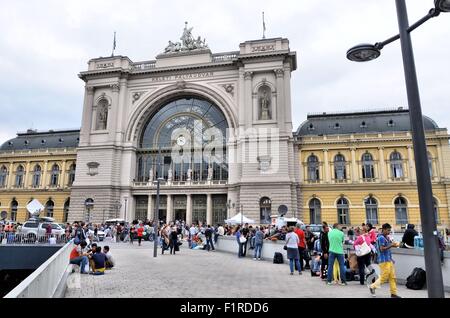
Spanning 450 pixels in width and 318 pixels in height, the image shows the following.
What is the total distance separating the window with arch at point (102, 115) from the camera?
5178cm

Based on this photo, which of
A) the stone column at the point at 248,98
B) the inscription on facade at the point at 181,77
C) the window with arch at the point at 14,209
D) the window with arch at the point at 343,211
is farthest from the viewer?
the window with arch at the point at 14,209

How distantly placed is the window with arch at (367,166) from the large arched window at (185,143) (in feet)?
61.8

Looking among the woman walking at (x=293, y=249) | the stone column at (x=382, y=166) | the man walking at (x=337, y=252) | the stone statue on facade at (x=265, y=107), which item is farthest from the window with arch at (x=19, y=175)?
the man walking at (x=337, y=252)

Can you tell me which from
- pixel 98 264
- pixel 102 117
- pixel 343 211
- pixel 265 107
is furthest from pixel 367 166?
pixel 98 264

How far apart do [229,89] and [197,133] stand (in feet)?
25.8

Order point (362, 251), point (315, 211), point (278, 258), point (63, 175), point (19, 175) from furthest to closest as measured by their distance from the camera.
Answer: point (19, 175) < point (63, 175) < point (315, 211) < point (278, 258) < point (362, 251)

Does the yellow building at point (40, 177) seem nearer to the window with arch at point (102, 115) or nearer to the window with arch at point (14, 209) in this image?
the window with arch at point (14, 209)

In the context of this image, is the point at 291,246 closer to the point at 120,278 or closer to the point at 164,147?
the point at 120,278

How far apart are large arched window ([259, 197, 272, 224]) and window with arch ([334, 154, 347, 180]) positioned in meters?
11.3

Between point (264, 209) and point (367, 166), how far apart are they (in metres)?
15.8

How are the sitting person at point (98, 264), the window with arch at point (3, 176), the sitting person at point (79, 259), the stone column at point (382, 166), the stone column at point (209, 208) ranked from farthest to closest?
the window with arch at point (3, 176) < the stone column at point (209, 208) < the stone column at point (382, 166) < the sitting person at point (79, 259) < the sitting person at point (98, 264)

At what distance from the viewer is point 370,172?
45.9 metres

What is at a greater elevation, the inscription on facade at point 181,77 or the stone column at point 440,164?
the inscription on facade at point 181,77

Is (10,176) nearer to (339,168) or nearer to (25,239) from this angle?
(25,239)
